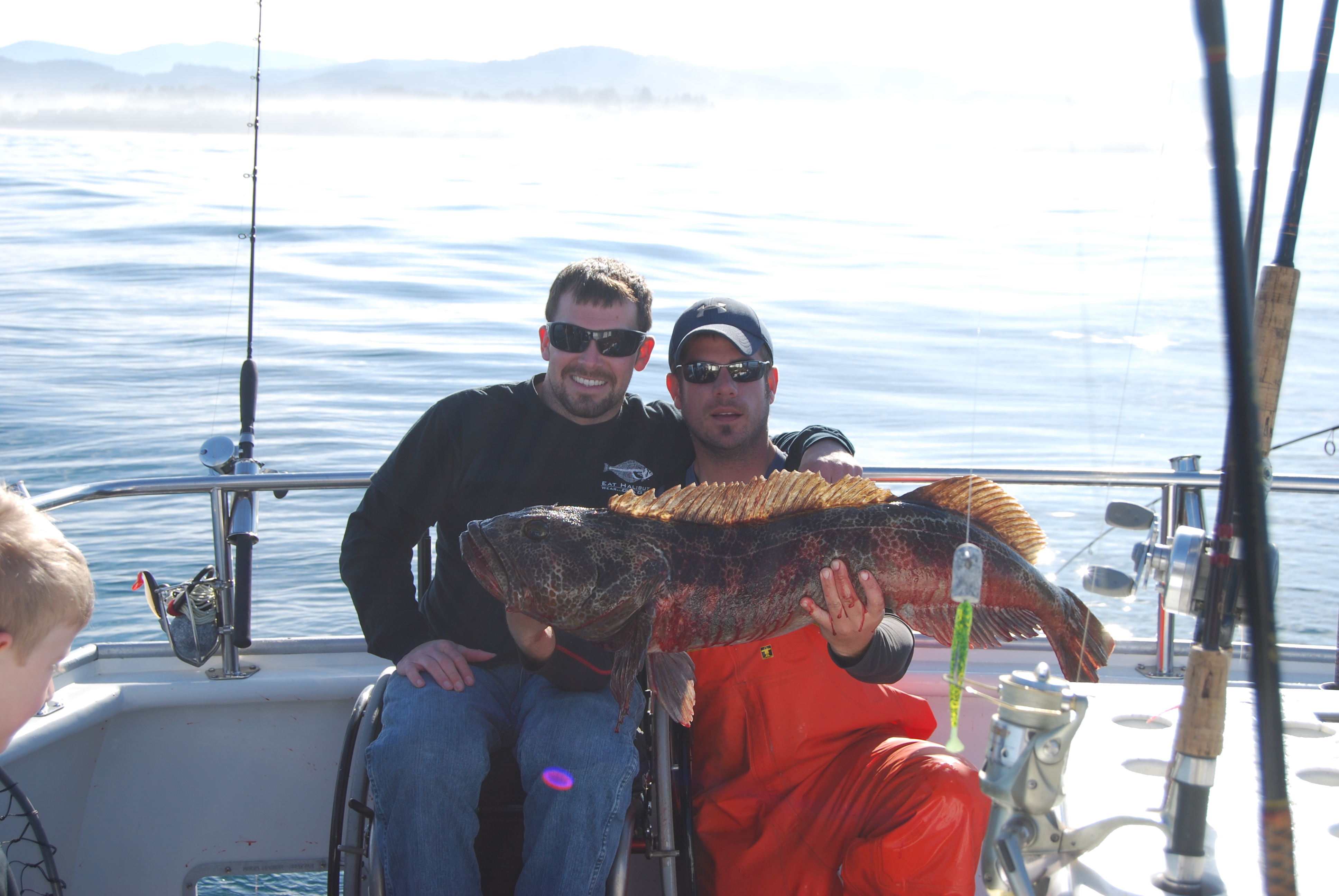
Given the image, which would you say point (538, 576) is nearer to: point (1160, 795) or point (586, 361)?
point (586, 361)

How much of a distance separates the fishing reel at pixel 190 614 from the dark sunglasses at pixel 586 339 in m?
1.42

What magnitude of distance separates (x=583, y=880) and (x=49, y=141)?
57.7 metres

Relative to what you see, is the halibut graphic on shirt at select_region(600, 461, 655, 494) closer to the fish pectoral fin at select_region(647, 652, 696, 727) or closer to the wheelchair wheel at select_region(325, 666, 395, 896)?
the fish pectoral fin at select_region(647, 652, 696, 727)

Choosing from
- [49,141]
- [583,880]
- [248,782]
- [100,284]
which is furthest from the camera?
[49,141]

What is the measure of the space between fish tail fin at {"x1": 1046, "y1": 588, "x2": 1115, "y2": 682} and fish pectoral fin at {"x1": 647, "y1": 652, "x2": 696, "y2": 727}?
0.90 meters

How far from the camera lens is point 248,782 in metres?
3.51

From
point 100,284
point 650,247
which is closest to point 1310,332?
point 650,247

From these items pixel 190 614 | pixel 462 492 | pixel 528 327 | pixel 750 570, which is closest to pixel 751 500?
pixel 750 570

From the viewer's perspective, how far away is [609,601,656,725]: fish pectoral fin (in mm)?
2410

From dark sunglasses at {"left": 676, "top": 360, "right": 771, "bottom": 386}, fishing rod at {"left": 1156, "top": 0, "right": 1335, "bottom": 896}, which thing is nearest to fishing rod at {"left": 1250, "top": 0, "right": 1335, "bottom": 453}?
fishing rod at {"left": 1156, "top": 0, "right": 1335, "bottom": 896}

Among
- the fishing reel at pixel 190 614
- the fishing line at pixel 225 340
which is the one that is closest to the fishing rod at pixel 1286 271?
the fishing reel at pixel 190 614

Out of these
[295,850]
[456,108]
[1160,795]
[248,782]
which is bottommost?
[295,850]

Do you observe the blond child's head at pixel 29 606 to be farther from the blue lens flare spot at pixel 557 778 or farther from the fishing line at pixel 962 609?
the fishing line at pixel 962 609

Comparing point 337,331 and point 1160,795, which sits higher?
point 337,331
